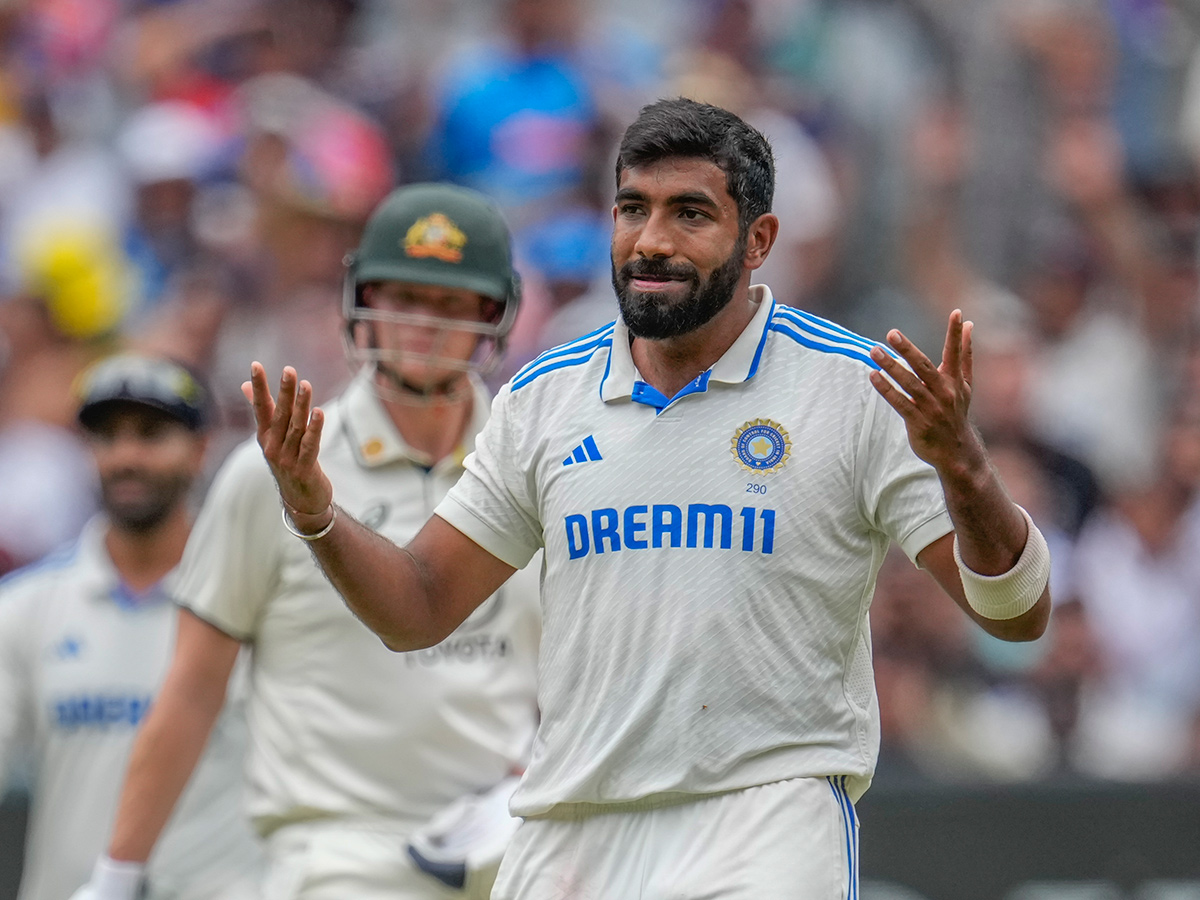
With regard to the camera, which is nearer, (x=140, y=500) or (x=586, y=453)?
(x=586, y=453)

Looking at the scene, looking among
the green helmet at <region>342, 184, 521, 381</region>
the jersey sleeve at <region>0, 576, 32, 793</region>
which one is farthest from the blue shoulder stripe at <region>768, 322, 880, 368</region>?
the jersey sleeve at <region>0, 576, 32, 793</region>

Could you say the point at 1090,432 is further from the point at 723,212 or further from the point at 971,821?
the point at 723,212

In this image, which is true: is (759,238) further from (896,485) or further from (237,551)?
(237,551)

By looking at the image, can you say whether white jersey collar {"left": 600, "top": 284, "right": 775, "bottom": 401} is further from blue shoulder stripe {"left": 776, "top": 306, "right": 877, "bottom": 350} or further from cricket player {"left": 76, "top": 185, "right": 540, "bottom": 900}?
cricket player {"left": 76, "top": 185, "right": 540, "bottom": 900}

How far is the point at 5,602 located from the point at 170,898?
1.15 meters

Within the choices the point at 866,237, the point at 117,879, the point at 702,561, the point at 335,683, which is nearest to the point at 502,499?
the point at 702,561

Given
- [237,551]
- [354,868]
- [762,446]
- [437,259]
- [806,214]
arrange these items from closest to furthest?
[762,446] → [354,868] → [237,551] → [437,259] → [806,214]

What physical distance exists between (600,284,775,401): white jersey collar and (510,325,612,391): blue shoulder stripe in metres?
0.05

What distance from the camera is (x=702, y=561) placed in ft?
12.2

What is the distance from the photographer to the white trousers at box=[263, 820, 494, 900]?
480 centimetres

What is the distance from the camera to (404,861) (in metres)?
4.86

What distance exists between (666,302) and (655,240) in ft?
0.41

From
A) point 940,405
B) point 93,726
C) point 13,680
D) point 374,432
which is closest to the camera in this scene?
point 940,405

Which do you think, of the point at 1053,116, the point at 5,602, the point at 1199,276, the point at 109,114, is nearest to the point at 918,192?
the point at 1053,116
